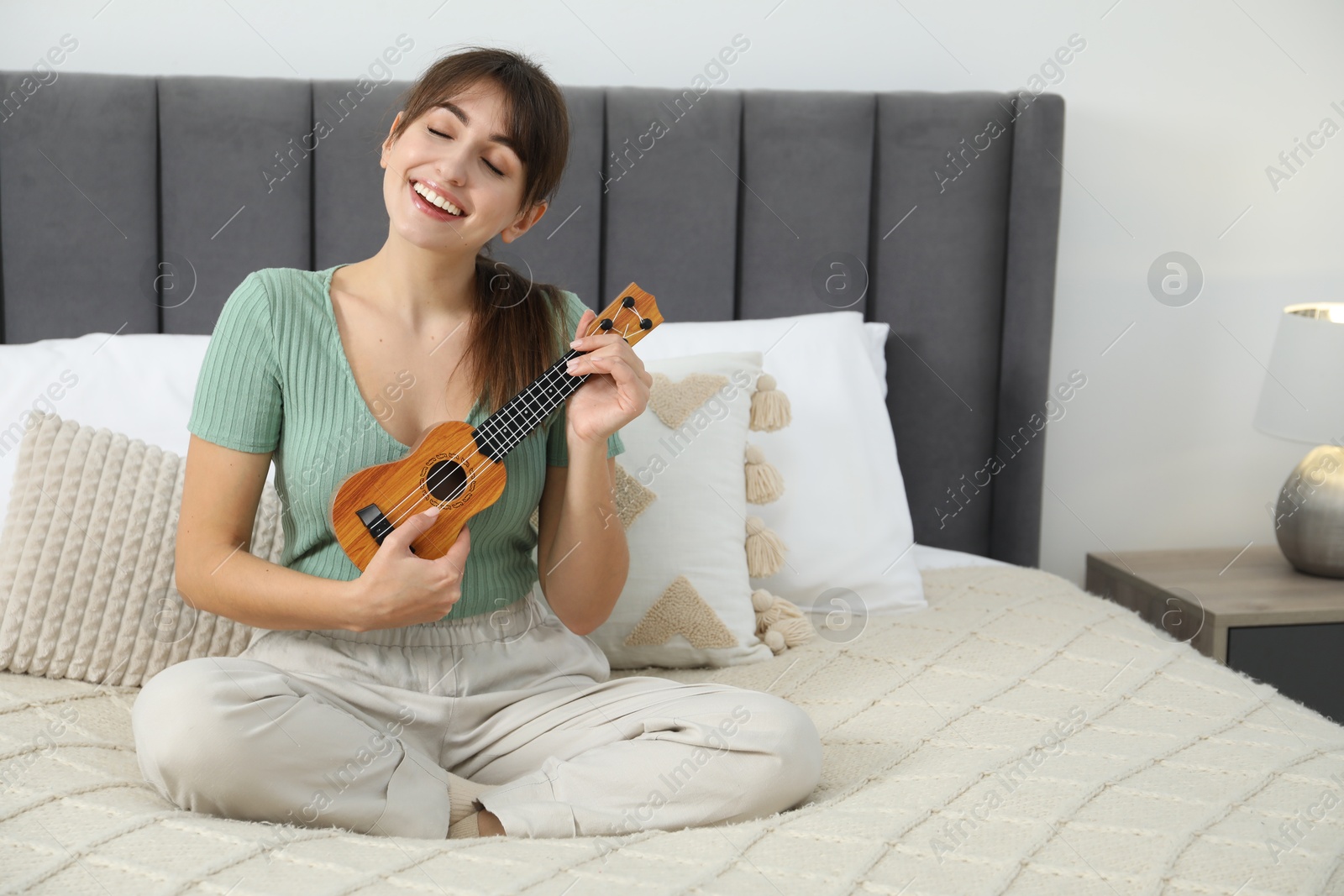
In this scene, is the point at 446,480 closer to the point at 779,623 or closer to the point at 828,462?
the point at 779,623

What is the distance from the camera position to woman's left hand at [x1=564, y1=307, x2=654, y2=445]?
1.09 metres

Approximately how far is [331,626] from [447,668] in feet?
0.44

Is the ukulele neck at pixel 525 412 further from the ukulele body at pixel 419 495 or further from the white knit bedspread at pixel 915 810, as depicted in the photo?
the white knit bedspread at pixel 915 810

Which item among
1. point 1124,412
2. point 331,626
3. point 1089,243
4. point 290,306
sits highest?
point 1089,243

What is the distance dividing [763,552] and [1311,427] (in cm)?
105

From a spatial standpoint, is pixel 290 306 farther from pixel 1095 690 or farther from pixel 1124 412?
pixel 1124 412

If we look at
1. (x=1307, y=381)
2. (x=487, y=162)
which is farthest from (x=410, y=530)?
(x=1307, y=381)

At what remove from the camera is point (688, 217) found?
1922 millimetres

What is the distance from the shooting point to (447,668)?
1121mm

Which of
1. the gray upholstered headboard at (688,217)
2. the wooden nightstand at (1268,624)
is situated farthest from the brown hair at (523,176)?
the wooden nightstand at (1268,624)

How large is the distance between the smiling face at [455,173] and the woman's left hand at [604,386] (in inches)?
6.0

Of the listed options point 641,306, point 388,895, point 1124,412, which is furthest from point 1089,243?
point 388,895

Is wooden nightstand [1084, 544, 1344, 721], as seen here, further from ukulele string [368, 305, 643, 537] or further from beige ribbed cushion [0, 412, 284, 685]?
beige ribbed cushion [0, 412, 284, 685]

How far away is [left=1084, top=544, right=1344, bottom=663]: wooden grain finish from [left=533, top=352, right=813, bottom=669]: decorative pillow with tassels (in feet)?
2.46
